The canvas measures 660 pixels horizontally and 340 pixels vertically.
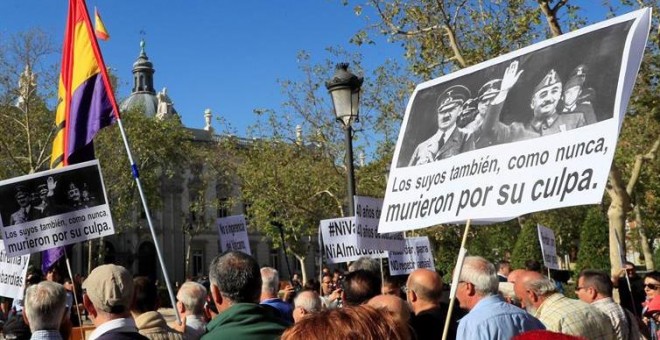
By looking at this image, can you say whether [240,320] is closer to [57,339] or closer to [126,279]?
[126,279]

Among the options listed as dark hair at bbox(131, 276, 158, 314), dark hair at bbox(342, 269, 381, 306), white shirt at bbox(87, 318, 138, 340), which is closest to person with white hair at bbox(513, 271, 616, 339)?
dark hair at bbox(342, 269, 381, 306)

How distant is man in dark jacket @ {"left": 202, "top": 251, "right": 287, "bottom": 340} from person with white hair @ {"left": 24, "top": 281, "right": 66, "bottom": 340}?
0.90 metres

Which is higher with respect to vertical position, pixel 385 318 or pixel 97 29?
pixel 97 29

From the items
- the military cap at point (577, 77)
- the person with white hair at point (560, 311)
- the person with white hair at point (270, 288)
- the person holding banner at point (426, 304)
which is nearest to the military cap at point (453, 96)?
the military cap at point (577, 77)

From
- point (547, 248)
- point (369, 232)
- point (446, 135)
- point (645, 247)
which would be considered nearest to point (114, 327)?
point (446, 135)

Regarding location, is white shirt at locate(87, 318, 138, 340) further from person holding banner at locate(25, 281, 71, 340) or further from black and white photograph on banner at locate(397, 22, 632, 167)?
black and white photograph on banner at locate(397, 22, 632, 167)

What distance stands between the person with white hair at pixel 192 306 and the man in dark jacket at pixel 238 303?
5.04ft

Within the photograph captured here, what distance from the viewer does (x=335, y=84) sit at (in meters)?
9.65

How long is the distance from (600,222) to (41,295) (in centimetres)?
2739

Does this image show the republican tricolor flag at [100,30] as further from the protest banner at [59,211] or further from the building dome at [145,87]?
the building dome at [145,87]

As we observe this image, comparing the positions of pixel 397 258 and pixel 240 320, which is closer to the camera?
pixel 240 320

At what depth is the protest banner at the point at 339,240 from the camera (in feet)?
31.9

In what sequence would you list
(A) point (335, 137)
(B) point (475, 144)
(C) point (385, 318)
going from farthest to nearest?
1. (A) point (335, 137)
2. (B) point (475, 144)
3. (C) point (385, 318)

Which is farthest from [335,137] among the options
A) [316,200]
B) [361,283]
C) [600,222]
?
[361,283]
